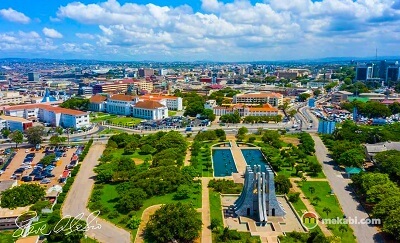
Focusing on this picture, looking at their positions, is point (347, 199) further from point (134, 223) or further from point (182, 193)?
point (134, 223)

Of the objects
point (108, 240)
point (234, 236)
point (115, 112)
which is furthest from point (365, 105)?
point (108, 240)

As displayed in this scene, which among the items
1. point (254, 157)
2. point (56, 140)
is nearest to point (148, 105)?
point (56, 140)

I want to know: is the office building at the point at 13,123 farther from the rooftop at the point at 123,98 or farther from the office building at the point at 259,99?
the office building at the point at 259,99

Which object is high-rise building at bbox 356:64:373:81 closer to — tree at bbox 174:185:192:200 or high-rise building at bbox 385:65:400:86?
high-rise building at bbox 385:65:400:86

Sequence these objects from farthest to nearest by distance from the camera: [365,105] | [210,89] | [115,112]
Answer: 1. [210,89]
2. [115,112]
3. [365,105]

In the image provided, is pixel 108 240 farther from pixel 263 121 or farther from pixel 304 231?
pixel 263 121

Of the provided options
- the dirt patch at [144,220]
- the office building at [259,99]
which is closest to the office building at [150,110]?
the office building at [259,99]

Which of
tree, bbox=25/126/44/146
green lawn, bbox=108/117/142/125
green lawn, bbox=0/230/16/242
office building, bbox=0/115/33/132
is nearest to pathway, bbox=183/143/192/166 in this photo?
green lawn, bbox=0/230/16/242
